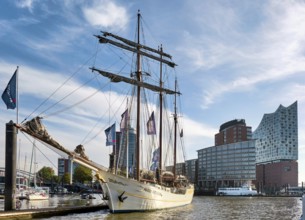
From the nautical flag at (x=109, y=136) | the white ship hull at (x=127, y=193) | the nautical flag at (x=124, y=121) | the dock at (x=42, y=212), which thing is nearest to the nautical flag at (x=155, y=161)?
the white ship hull at (x=127, y=193)

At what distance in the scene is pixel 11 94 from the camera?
126 ft

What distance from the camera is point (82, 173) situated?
179 meters

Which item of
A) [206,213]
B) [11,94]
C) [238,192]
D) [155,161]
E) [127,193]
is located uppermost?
[11,94]

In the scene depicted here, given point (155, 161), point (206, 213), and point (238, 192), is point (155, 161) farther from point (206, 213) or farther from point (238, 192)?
point (238, 192)

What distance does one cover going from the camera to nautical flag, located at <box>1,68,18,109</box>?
38.4m

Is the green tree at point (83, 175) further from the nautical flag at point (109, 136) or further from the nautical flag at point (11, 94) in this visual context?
the nautical flag at point (11, 94)

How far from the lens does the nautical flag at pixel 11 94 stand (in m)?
38.4

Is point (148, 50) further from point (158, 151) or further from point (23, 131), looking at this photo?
point (23, 131)

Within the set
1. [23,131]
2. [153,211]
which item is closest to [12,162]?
[23,131]

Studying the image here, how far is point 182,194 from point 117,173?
2137cm

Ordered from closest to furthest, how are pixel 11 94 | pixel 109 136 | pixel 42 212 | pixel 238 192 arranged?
1. pixel 11 94
2. pixel 42 212
3. pixel 109 136
4. pixel 238 192

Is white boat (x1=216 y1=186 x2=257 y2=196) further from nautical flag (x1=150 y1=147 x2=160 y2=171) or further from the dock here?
the dock

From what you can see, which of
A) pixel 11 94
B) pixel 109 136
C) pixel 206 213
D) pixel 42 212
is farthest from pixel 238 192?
pixel 11 94

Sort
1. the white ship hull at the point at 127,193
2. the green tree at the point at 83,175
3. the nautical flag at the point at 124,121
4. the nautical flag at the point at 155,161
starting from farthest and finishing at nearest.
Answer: the green tree at the point at 83,175 → the nautical flag at the point at 155,161 → the nautical flag at the point at 124,121 → the white ship hull at the point at 127,193
